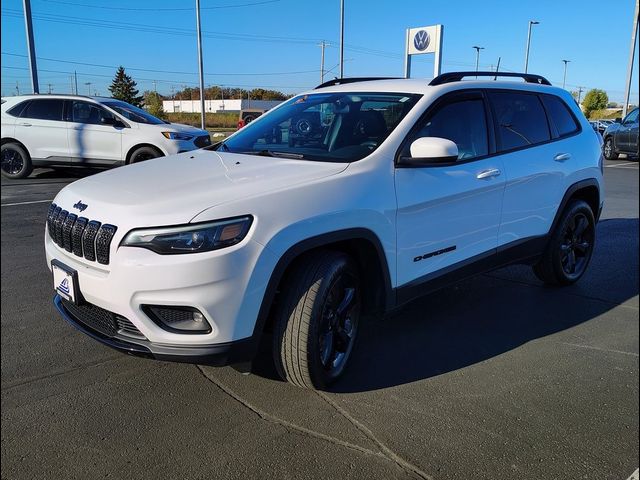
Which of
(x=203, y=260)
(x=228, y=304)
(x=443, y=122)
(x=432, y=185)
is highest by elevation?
(x=443, y=122)

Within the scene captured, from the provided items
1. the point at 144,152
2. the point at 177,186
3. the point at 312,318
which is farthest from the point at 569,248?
the point at 144,152

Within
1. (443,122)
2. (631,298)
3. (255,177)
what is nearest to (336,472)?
(255,177)

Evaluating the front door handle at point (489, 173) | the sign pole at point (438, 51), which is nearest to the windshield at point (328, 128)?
the front door handle at point (489, 173)

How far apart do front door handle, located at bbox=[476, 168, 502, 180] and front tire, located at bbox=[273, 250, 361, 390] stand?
1.27m

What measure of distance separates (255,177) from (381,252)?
846 mm

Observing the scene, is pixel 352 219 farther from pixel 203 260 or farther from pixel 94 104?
pixel 94 104

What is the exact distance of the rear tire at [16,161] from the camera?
426 inches

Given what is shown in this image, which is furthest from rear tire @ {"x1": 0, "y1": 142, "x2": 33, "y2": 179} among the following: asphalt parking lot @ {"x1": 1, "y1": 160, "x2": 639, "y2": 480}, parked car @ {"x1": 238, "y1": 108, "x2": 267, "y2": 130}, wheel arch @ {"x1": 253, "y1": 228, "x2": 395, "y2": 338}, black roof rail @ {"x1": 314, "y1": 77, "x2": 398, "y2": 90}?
wheel arch @ {"x1": 253, "y1": 228, "x2": 395, "y2": 338}

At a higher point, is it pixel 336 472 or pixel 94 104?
pixel 94 104

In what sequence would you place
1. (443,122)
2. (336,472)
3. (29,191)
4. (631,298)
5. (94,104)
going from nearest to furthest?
(336,472) < (443,122) < (631,298) < (29,191) < (94,104)

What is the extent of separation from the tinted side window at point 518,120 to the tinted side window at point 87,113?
908cm

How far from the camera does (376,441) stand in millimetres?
2645

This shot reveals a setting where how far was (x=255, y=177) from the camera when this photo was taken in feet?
9.73

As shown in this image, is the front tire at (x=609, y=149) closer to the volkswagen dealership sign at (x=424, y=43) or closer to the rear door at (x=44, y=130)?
the volkswagen dealership sign at (x=424, y=43)
